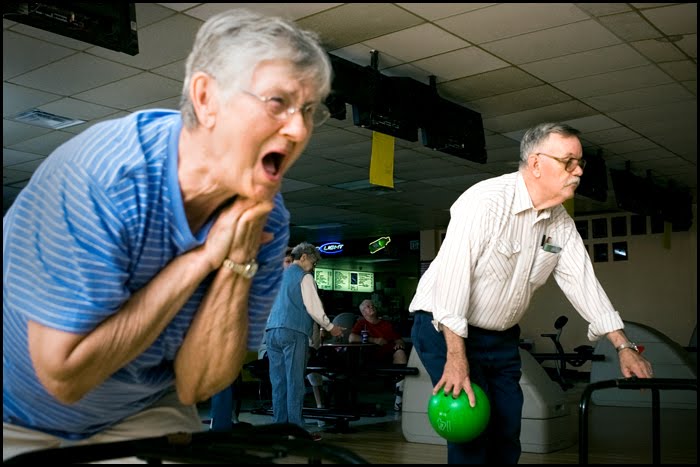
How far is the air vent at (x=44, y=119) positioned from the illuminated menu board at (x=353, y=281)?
12647mm

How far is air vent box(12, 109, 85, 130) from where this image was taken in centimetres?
685

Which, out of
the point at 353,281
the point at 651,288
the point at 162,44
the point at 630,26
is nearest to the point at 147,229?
the point at 162,44

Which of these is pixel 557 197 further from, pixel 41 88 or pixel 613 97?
pixel 41 88

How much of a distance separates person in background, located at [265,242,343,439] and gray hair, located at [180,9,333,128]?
15.7 ft

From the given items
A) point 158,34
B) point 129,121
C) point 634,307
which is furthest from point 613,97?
point 634,307

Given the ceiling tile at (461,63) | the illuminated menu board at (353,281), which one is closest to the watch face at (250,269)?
the ceiling tile at (461,63)

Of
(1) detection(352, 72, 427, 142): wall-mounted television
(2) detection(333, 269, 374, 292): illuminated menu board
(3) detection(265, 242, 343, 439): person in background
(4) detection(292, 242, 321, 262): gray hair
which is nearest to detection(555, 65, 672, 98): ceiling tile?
(1) detection(352, 72, 427, 142): wall-mounted television

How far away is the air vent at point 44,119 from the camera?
6.85 metres

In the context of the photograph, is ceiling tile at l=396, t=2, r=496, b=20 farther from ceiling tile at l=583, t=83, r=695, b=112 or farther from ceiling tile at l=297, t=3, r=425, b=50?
ceiling tile at l=583, t=83, r=695, b=112

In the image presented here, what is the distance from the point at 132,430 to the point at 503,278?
1.74 metres

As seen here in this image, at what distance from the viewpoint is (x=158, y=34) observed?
5.10 meters

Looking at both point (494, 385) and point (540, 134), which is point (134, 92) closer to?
point (540, 134)

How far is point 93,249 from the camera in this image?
112 centimetres

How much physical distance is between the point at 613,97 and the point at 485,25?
216 centimetres
